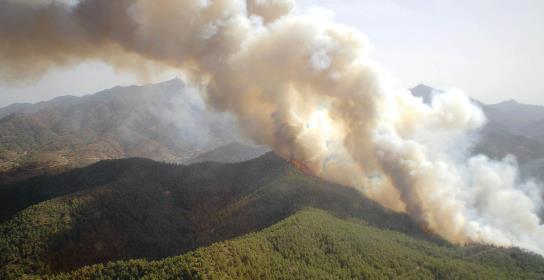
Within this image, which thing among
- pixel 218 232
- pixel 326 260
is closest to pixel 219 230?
pixel 218 232

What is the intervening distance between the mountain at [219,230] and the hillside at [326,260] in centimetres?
19

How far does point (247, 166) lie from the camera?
104688mm

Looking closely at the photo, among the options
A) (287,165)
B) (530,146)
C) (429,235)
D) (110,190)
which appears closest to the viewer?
(429,235)

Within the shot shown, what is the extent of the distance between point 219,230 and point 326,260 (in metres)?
27.5

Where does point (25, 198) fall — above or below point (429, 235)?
below

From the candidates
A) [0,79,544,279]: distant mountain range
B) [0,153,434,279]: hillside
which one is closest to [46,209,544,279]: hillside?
[0,79,544,279]: distant mountain range

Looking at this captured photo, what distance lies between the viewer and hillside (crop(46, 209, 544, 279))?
5100cm

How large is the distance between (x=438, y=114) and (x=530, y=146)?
13623 cm

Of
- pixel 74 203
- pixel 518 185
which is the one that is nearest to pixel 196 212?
pixel 74 203

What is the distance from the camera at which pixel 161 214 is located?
279 feet

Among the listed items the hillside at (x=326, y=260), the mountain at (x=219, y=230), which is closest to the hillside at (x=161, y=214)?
the mountain at (x=219, y=230)

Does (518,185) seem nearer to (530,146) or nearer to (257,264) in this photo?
(530,146)

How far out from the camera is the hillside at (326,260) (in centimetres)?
5100

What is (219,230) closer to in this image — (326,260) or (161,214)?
(161,214)
